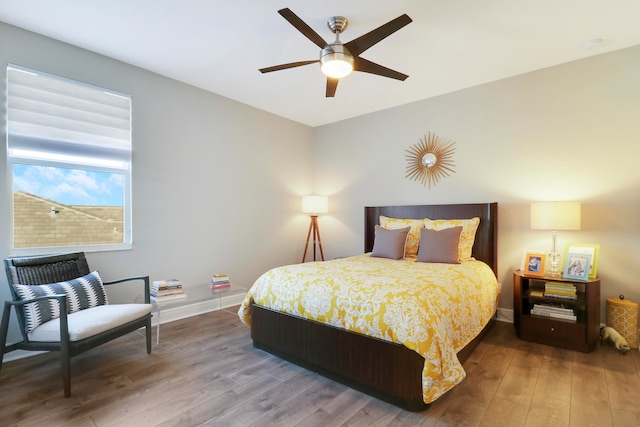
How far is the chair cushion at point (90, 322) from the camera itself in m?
2.14

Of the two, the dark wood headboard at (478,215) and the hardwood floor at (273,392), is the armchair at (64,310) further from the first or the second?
the dark wood headboard at (478,215)

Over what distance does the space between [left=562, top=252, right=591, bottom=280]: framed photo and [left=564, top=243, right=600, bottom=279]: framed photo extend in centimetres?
5

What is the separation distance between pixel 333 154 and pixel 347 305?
348 cm

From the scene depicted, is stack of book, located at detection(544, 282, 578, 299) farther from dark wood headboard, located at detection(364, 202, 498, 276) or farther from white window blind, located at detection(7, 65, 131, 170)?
white window blind, located at detection(7, 65, 131, 170)

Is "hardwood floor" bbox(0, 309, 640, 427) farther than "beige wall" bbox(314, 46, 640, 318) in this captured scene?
No

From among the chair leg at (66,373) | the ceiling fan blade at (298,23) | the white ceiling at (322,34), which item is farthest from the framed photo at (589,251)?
the chair leg at (66,373)

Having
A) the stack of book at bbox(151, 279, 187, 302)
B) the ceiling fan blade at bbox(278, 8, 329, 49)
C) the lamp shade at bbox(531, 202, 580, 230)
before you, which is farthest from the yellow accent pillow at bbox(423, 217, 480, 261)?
the stack of book at bbox(151, 279, 187, 302)

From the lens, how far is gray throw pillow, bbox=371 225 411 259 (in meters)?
3.61

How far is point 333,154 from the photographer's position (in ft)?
17.3

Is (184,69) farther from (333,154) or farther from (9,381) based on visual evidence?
(9,381)

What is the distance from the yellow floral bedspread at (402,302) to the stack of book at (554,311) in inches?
15.0

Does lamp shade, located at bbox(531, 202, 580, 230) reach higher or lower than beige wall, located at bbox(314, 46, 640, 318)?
lower

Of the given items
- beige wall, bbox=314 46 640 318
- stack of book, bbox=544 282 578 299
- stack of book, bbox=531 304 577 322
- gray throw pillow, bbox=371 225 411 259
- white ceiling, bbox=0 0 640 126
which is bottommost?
stack of book, bbox=531 304 577 322

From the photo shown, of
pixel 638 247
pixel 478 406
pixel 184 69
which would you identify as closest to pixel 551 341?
pixel 638 247
